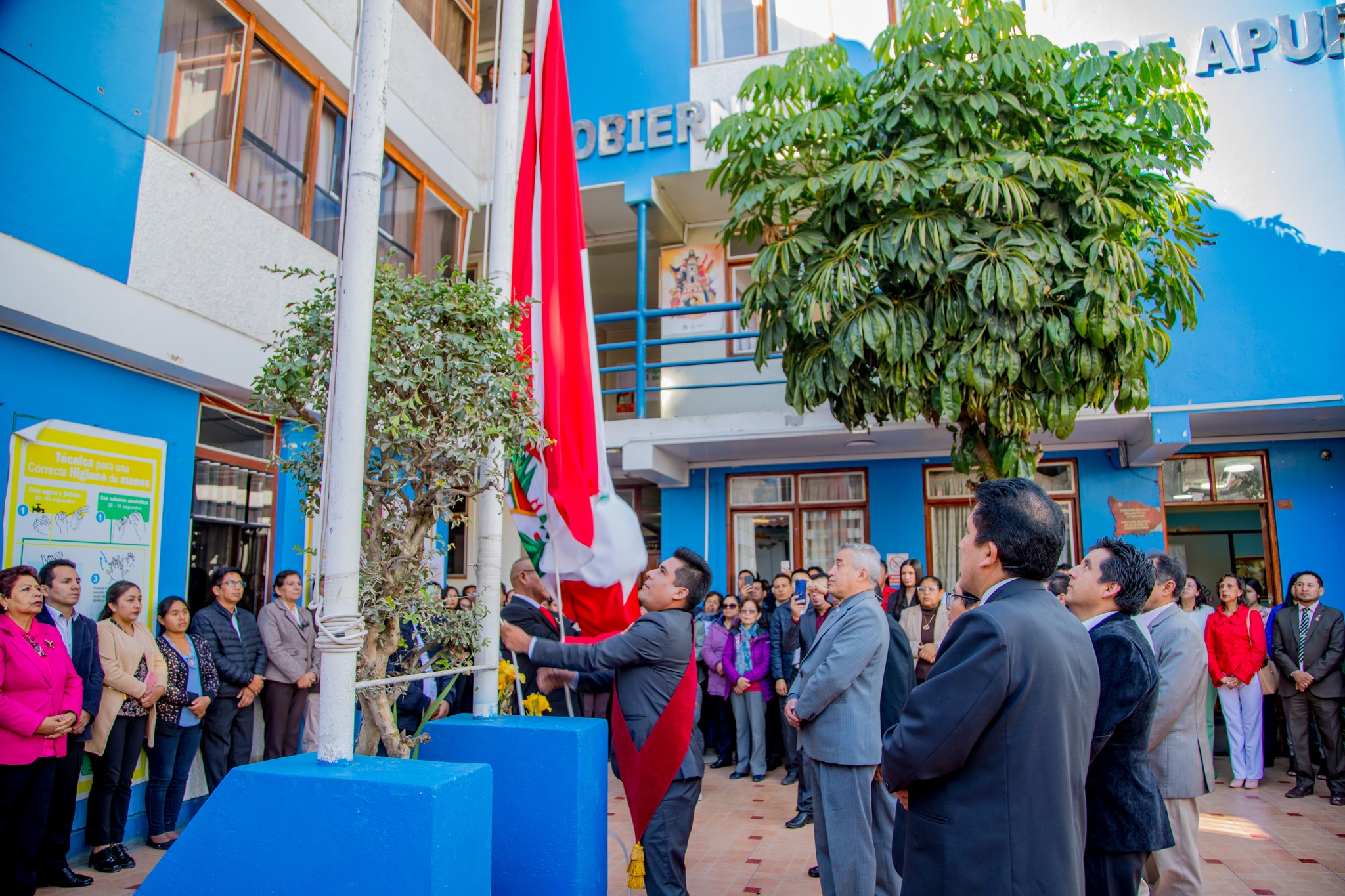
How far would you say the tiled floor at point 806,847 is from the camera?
521cm

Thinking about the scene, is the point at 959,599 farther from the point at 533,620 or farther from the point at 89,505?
the point at 89,505

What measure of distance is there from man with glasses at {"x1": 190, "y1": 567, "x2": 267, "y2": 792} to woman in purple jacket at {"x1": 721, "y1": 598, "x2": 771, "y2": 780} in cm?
416

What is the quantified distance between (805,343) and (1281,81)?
20.7 ft

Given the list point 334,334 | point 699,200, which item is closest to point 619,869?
point 334,334

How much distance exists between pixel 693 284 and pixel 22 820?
904cm

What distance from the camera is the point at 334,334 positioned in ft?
8.98

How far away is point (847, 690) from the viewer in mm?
4188

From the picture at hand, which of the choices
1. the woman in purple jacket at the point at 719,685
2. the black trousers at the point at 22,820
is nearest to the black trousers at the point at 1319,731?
the woman in purple jacket at the point at 719,685

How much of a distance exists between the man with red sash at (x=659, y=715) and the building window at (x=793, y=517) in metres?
6.89

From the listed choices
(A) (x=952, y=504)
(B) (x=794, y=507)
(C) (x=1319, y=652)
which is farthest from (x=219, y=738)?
(C) (x=1319, y=652)

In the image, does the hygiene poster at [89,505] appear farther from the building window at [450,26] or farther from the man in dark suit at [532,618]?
the building window at [450,26]

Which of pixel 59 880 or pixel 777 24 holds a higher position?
pixel 777 24

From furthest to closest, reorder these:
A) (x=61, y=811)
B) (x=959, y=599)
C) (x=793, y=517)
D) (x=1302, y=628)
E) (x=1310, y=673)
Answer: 1. (x=793, y=517)
2. (x=1302, y=628)
3. (x=1310, y=673)
4. (x=959, y=599)
5. (x=61, y=811)

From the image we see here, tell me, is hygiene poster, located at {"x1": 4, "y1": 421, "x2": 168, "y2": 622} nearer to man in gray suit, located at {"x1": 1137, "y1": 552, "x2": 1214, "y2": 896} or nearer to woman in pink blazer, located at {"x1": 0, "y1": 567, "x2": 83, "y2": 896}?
woman in pink blazer, located at {"x1": 0, "y1": 567, "x2": 83, "y2": 896}
